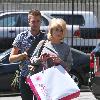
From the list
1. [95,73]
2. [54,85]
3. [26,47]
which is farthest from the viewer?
[95,73]

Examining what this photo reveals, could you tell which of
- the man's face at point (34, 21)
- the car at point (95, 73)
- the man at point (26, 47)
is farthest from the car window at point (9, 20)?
the man's face at point (34, 21)

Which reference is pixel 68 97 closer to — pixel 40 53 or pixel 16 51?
pixel 40 53

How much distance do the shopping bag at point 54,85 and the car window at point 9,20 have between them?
12.3m

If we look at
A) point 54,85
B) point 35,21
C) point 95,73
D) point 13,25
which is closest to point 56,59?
point 54,85

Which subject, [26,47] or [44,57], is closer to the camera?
[44,57]

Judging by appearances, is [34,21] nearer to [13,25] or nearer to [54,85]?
[54,85]

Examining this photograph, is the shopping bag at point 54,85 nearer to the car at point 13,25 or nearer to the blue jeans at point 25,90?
the blue jeans at point 25,90

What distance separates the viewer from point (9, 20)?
17688mm

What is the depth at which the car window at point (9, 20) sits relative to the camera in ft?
57.3

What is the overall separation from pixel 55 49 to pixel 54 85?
42 centimetres

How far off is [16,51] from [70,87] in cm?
96

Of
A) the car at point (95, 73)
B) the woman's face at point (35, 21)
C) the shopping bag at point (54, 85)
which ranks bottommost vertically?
the car at point (95, 73)

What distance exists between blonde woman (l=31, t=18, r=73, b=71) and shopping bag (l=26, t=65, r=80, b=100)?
0.10m

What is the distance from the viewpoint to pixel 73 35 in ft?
55.8
